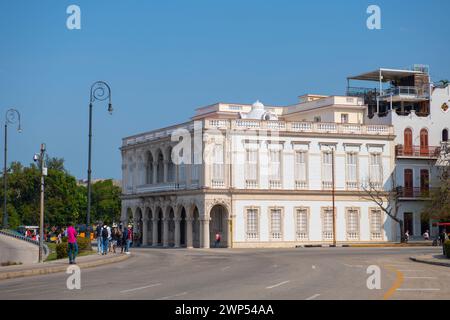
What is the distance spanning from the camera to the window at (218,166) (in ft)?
233

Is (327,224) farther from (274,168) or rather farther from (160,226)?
(160,226)

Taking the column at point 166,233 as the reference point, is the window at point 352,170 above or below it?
above

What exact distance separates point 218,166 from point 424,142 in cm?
2237

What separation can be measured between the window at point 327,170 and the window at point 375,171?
4168 millimetres

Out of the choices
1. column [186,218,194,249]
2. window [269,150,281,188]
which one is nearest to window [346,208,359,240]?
window [269,150,281,188]


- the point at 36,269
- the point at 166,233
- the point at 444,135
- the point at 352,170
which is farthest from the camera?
the point at 444,135

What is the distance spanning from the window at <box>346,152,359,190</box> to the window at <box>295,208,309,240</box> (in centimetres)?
523

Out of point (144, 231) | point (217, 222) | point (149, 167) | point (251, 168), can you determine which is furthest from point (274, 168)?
point (144, 231)

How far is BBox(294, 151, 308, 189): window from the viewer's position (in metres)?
74.4

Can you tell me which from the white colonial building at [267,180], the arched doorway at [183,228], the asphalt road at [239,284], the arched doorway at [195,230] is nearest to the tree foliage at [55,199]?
the white colonial building at [267,180]

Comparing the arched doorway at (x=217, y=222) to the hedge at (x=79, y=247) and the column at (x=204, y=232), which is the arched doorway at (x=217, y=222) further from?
the hedge at (x=79, y=247)

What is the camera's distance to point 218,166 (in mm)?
71375

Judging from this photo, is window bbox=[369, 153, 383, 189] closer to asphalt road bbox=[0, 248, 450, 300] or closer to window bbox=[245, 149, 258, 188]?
Result: window bbox=[245, 149, 258, 188]
